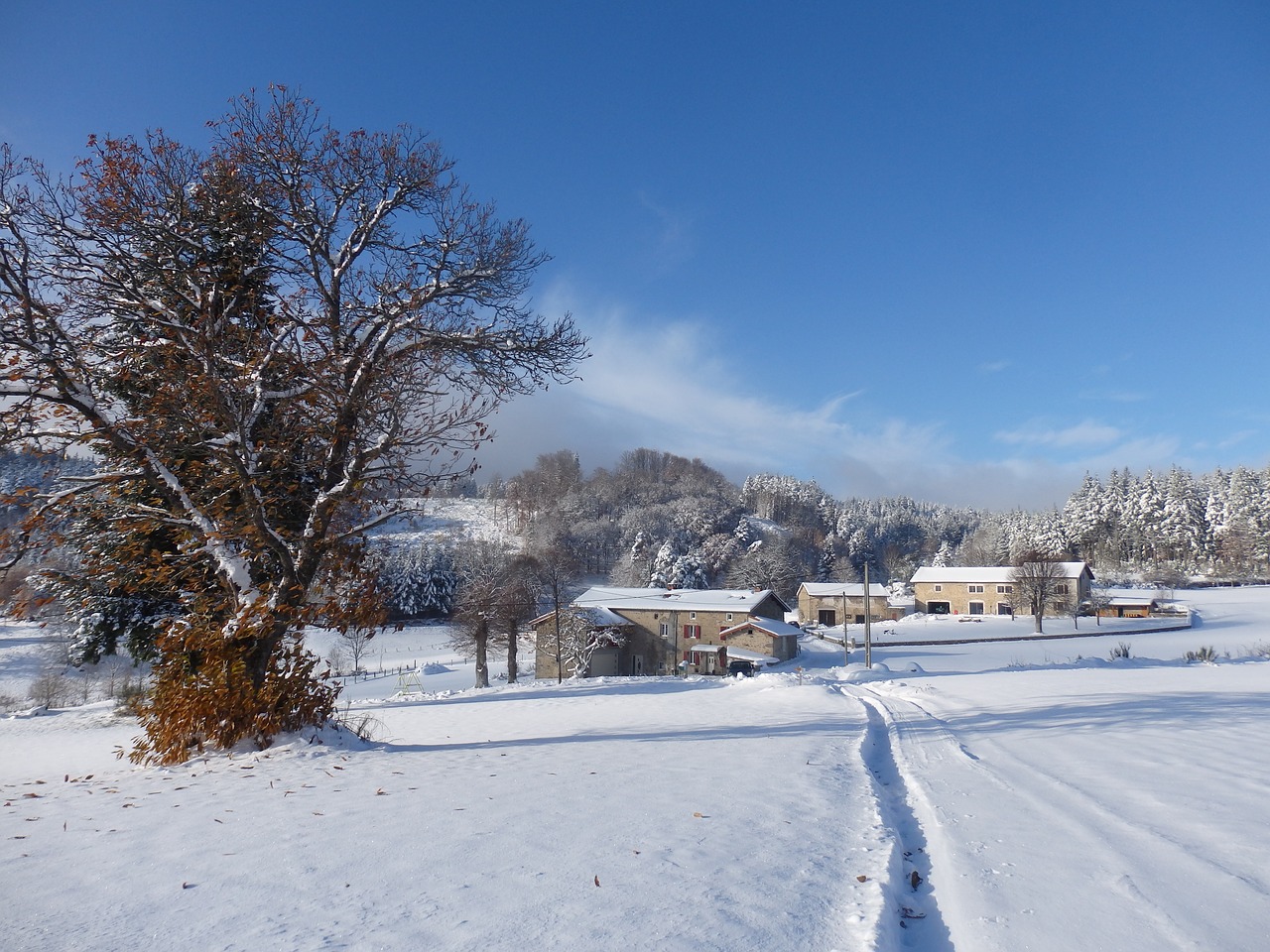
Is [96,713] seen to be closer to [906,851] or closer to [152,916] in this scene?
[152,916]

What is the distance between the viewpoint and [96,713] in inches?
841

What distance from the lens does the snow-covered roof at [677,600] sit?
5197 centimetres

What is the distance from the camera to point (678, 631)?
51781 mm

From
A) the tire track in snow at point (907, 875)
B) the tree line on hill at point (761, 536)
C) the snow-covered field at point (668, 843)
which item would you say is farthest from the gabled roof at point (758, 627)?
the tire track in snow at point (907, 875)

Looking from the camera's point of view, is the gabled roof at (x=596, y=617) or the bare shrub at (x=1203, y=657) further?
the gabled roof at (x=596, y=617)

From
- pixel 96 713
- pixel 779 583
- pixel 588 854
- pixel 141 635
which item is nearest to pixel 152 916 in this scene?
pixel 588 854

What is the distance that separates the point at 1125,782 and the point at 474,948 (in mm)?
6353

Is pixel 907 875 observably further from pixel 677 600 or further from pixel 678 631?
pixel 677 600

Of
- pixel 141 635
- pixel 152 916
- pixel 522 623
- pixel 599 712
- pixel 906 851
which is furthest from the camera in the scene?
pixel 522 623

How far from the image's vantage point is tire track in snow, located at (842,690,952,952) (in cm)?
359

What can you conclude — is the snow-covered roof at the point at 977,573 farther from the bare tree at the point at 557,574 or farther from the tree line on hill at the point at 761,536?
the bare tree at the point at 557,574

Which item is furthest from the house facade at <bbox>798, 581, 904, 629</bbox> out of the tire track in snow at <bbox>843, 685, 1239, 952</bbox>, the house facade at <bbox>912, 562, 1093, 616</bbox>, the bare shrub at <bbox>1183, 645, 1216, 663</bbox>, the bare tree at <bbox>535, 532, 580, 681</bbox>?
the tire track in snow at <bbox>843, 685, 1239, 952</bbox>

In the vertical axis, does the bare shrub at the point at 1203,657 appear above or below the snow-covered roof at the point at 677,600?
below

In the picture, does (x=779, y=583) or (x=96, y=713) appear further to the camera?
(x=779, y=583)
